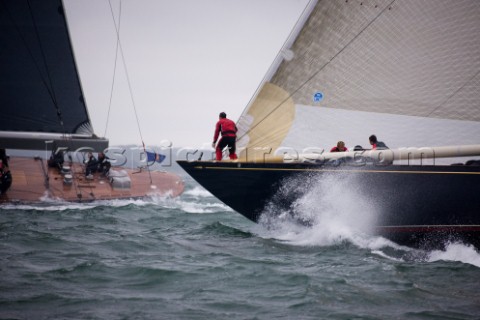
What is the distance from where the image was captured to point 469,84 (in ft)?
29.3

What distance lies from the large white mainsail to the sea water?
54.5 inches

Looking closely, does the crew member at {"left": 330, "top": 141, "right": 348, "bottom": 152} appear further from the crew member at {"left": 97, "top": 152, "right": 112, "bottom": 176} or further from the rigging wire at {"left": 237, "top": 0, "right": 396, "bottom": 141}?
the crew member at {"left": 97, "top": 152, "right": 112, "bottom": 176}

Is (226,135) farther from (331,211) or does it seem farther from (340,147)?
(331,211)

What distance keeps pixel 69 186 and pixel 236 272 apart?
11701 millimetres

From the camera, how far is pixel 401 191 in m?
9.00

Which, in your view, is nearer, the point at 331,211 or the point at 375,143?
the point at 375,143

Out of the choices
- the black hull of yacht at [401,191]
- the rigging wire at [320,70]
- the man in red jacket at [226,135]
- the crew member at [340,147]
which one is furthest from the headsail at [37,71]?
the crew member at [340,147]

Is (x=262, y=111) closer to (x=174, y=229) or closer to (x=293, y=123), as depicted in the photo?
(x=293, y=123)

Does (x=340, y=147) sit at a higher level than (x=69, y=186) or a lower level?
higher

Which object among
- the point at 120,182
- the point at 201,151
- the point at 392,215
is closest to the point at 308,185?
the point at 392,215

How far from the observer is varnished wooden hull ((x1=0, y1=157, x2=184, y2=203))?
15797 millimetres

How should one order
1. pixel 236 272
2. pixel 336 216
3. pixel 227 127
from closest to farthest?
pixel 236 272 → pixel 336 216 → pixel 227 127

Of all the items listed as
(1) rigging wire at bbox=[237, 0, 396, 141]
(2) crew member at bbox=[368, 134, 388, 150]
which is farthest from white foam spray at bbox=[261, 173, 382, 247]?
(1) rigging wire at bbox=[237, 0, 396, 141]

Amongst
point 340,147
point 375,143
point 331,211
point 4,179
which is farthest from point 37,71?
point 375,143
